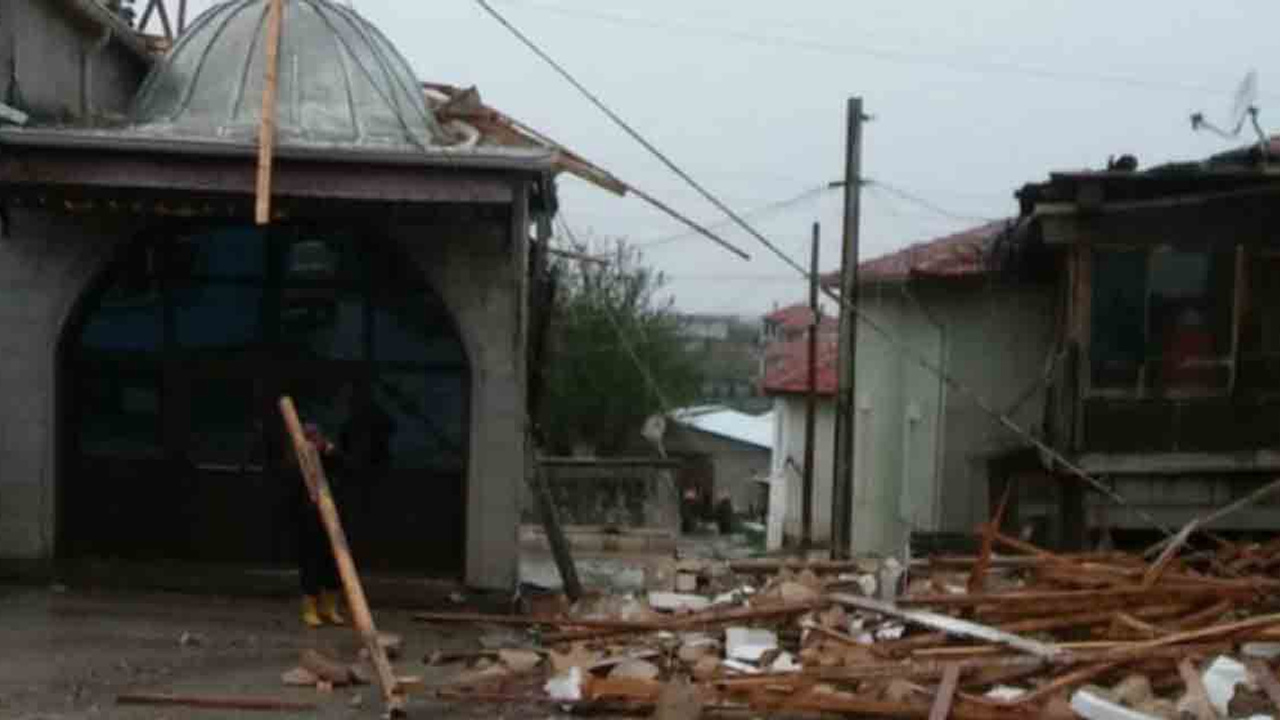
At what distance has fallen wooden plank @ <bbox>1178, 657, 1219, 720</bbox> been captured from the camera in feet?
30.9

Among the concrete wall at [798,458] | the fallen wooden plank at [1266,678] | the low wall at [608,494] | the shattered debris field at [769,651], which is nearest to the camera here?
the fallen wooden plank at [1266,678]

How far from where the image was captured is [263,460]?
15.9 meters

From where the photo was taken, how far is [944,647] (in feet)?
35.6

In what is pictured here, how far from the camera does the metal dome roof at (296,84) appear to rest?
52.6ft

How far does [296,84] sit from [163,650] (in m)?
5.77

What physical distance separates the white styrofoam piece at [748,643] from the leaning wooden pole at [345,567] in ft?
6.89

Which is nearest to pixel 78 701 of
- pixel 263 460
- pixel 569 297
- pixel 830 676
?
pixel 830 676

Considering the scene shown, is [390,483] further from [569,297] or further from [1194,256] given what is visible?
[569,297]

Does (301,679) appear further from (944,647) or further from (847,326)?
(847,326)

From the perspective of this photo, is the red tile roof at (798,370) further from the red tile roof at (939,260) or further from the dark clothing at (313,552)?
the dark clothing at (313,552)

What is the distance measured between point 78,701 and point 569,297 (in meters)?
29.7

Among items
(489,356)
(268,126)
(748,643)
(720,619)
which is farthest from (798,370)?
(748,643)

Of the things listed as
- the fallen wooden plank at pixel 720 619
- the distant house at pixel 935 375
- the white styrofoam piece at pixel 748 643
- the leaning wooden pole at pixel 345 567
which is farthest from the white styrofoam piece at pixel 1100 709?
the distant house at pixel 935 375

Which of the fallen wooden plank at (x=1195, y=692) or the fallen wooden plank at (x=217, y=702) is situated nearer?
the fallen wooden plank at (x=1195, y=692)
